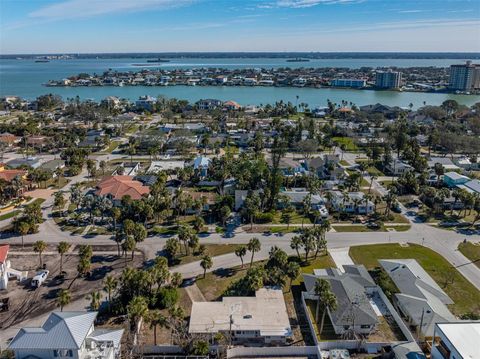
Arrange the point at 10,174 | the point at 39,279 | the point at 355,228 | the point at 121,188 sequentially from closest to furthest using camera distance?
1. the point at 39,279
2. the point at 355,228
3. the point at 121,188
4. the point at 10,174

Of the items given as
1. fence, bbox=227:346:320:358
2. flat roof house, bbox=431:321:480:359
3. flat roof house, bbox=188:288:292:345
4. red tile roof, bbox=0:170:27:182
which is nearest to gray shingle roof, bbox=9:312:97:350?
flat roof house, bbox=188:288:292:345

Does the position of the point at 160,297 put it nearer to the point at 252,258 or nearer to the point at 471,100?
the point at 252,258

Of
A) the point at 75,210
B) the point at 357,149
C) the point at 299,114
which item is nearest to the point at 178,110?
the point at 299,114

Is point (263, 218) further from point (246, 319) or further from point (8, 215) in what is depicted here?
point (8, 215)

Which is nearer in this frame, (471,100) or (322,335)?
(322,335)

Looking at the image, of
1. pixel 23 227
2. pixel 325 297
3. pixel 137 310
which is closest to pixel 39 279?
pixel 23 227

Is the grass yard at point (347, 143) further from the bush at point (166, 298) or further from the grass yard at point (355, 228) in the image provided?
the bush at point (166, 298)

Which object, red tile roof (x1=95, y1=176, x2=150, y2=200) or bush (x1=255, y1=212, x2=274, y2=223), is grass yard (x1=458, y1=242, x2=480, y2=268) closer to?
bush (x1=255, y1=212, x2=274, y2=223)
